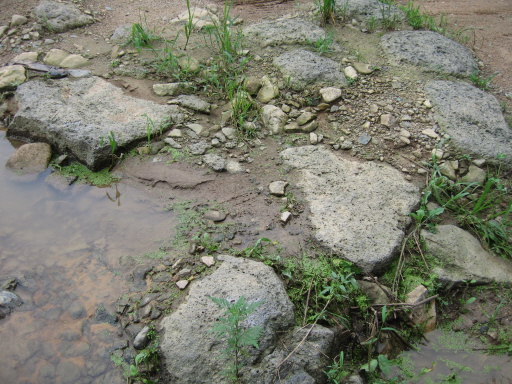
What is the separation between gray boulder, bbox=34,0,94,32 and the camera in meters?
4.08

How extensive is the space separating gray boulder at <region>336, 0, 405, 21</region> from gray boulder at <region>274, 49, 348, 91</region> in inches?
34.9

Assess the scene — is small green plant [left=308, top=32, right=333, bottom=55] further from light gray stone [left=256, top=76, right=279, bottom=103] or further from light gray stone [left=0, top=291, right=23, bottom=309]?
light gray stone [left=0, top=291, right=23, bottom=309]

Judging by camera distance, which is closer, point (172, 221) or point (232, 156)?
point (172, 221)

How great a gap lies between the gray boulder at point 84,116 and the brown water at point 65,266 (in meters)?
0.24

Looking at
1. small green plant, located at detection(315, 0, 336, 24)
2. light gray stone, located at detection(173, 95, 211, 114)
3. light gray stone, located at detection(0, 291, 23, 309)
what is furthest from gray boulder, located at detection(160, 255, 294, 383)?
small green plant, located at detection(315, 0, 336, 24)

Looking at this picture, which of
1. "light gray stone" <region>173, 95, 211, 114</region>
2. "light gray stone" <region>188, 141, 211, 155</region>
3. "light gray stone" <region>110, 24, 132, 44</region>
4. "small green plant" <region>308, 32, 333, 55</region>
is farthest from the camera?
"light gray stone" <region>110, 24, 132, 44</region>

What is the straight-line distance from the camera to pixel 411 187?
2719mm

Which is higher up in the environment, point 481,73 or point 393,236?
point 481,73

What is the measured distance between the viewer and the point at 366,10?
418 cm

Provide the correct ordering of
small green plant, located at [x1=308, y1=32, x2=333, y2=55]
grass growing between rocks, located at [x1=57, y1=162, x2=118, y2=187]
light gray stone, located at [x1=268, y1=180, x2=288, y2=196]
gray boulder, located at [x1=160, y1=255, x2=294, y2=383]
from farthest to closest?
small green plant, located at [x1=308, y1=32, x2=333, y2=55] < grass growing between rocks, located at [x1=57, y1=162, x2=118, y2=187] < light gray stone, located at [x1=268, y1=180, x2=288, y2=196] < gray boulder, located at [x1=160, y1=255, x2=294, y2=383]

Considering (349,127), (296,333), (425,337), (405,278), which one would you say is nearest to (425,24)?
(349,127)

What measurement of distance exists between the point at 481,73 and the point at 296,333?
291 cm

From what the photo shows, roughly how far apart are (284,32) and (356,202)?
2010 millimetres

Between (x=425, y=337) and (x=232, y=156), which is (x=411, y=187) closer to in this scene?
(x=425, y=337)
